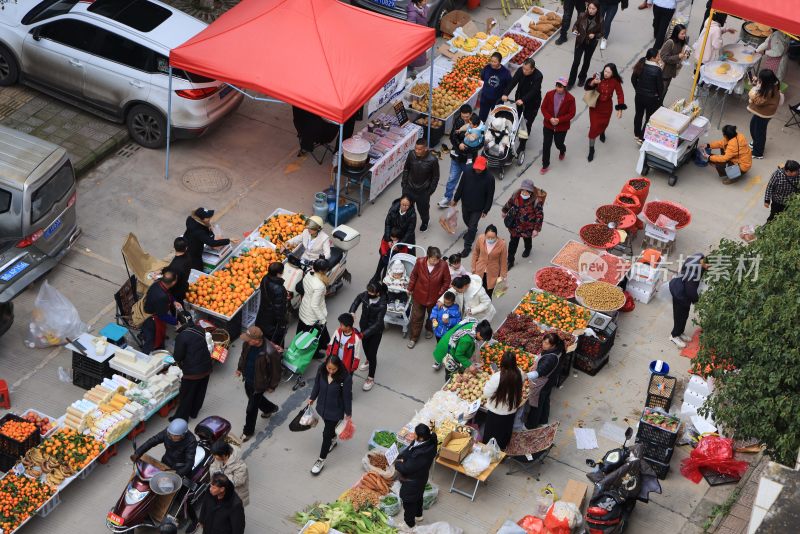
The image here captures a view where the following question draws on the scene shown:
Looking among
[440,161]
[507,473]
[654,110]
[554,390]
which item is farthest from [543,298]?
[654,110]

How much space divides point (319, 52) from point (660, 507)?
319 inches

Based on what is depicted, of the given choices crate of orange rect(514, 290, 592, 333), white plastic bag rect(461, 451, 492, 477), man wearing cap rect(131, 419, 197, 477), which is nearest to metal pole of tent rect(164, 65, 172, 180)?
crate of orange rect(514, 290, 592, 333)

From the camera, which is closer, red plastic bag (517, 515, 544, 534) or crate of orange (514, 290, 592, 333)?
red plastic bag (517, 515, 544, 534)

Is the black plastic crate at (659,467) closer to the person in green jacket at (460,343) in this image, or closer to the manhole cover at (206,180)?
the person in green jacket at (460,343)

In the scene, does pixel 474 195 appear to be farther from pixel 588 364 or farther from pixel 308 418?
pixel 308 418

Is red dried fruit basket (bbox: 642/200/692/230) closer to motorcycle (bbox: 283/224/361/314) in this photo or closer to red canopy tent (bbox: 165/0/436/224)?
red canopy tent (bbox: 165/0/436/224)

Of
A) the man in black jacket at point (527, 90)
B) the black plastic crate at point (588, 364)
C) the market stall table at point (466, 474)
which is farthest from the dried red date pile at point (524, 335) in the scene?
the man in black jacket at point (527, 90)

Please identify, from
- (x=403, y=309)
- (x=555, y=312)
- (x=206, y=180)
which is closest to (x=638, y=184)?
(x=555, y=312)

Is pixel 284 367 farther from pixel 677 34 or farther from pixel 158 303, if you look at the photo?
pixel 677 34

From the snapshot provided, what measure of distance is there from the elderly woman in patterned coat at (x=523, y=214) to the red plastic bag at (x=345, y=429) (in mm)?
4675

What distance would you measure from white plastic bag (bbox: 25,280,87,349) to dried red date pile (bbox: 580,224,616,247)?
7468mm

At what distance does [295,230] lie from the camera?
53.5 ft

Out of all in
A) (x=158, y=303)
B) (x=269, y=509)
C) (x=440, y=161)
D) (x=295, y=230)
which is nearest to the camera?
(x=269, y=509)

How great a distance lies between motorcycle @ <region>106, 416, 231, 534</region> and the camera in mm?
12000
